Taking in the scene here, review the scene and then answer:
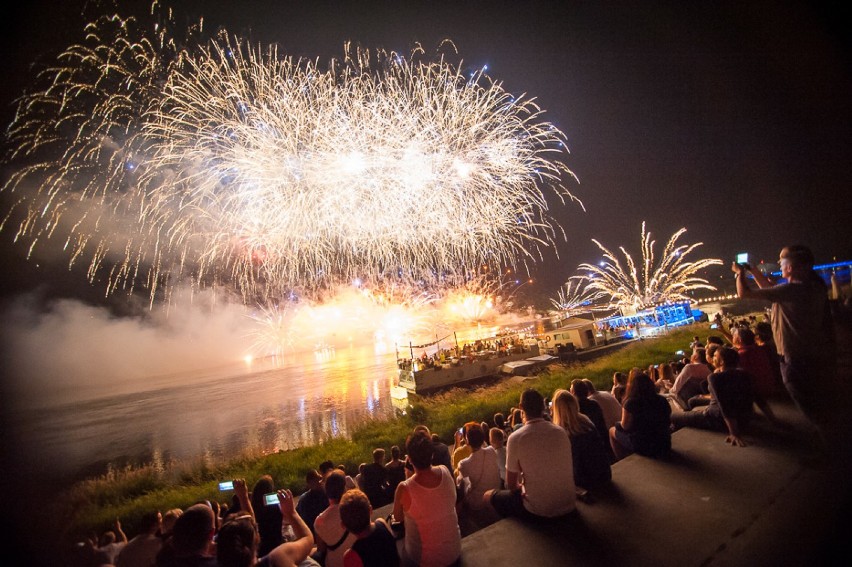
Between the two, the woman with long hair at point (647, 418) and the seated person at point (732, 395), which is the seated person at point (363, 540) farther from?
the seated person at point (732, 395)

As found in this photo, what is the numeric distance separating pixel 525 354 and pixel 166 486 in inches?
1248

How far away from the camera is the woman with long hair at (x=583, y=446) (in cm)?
410

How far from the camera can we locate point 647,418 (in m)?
4.69


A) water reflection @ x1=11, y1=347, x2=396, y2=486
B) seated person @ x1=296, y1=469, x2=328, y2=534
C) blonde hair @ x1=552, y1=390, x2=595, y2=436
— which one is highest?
blonde hair @ x1=552, y1=390, x2=595, y2=436

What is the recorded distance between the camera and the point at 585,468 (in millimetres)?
4125

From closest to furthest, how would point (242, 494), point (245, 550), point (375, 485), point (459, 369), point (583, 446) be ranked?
point (245, 550) → point (583, 446) → point (242, 494) → point (375, 485) → point (459, 369)

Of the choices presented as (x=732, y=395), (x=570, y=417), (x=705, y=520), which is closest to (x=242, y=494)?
(x=570, y=417)

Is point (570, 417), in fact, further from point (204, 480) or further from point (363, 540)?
point (204, 480)

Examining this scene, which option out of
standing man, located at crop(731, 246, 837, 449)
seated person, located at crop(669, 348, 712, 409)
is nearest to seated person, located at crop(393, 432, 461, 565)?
standing man, located at crop(731, 246, 837, 449)

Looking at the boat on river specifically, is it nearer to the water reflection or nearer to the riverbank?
the water reflection

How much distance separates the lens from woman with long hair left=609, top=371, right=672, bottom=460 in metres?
4.65

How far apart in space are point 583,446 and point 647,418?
46.9 inches

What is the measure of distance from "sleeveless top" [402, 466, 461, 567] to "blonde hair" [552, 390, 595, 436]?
5.53ft

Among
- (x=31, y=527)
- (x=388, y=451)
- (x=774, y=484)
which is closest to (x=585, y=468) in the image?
(x=774, y=484)
